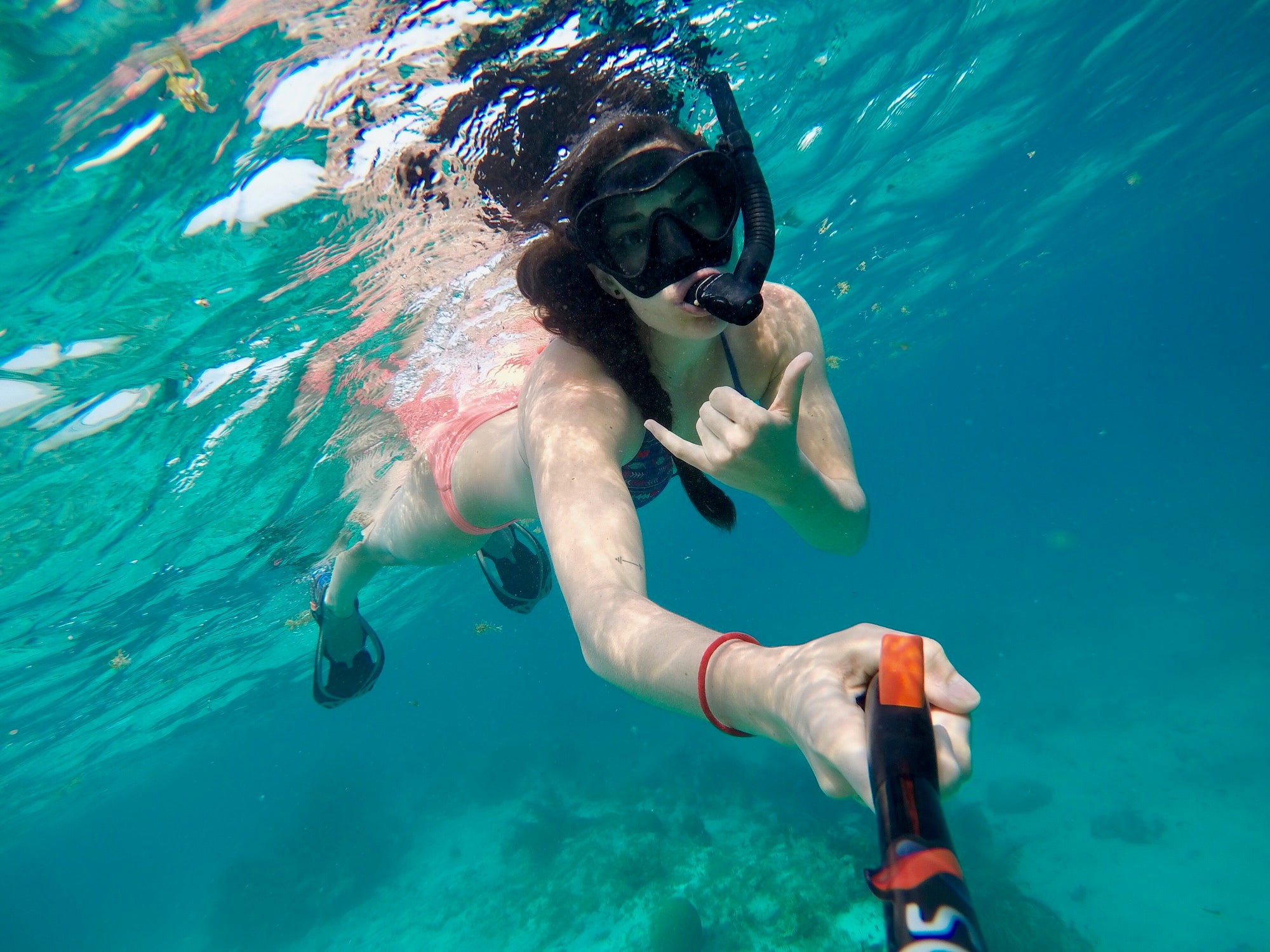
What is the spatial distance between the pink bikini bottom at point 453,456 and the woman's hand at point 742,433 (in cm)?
342

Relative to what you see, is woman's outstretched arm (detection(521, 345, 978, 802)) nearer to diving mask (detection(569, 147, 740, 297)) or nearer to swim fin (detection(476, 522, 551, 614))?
diving mask (detection(569, 147, 740, 297))

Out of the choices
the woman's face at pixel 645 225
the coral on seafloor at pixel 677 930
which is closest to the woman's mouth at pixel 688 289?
the woman's face at pixel 645 225

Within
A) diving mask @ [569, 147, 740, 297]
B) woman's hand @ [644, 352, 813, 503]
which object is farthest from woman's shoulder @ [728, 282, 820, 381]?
woman's hand @ [644, 352, 813, 503]

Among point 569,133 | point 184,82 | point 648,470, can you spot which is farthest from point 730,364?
point 184,82

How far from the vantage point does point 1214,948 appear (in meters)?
14.5

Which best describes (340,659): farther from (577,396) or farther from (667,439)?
(667,439)

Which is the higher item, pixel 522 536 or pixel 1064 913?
pixel 522 536

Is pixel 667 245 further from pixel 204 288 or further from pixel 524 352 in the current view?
pixel 524 352

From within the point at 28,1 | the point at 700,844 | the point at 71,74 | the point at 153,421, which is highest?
the point at 28,1

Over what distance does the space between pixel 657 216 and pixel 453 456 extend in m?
3.31

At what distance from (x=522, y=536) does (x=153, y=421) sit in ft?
18.9

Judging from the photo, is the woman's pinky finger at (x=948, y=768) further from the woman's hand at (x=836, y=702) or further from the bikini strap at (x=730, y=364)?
the bikini strap at (x=730, y=364)

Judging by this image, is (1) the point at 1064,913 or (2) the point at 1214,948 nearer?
(2) the point at 1214,948

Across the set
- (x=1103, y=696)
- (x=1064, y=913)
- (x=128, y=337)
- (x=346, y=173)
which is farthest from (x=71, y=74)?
(x=1103, y=696)
